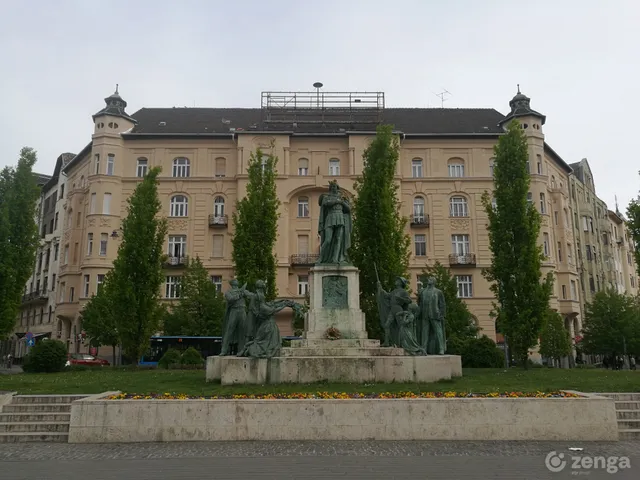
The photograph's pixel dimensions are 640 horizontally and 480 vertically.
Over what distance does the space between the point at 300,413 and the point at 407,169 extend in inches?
1417

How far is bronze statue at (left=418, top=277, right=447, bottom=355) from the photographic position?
15469 mm

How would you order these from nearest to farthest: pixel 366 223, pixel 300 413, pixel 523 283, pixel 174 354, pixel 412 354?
pixel 300 413, pixel 412 354, pixel 523 283, pixel 174 354, pixel 366 223

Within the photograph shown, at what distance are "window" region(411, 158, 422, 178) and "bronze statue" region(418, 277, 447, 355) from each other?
29.3 meters

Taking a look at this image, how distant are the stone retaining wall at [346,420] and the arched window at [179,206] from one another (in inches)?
1348

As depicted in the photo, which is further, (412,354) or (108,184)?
(108,184)

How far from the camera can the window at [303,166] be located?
4325cm

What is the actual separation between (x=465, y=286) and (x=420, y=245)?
185 inches

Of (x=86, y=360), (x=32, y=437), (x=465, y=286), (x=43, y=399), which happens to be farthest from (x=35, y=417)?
(x=465, y=286)

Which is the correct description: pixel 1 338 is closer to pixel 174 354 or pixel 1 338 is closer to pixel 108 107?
pixel 174 354

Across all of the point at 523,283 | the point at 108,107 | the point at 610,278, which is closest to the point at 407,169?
the point at 523,283

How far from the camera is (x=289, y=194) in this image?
42.4m

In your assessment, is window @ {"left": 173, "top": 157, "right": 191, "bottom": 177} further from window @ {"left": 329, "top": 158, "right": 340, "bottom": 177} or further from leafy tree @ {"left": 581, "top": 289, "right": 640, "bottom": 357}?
leafy tree @ {"left": 581, "top": 289, "right": 640, "bottom": 357}

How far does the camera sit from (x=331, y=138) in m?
43.6

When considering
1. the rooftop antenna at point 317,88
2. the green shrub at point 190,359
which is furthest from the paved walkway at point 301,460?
the rooftop antenna at point 317,88
